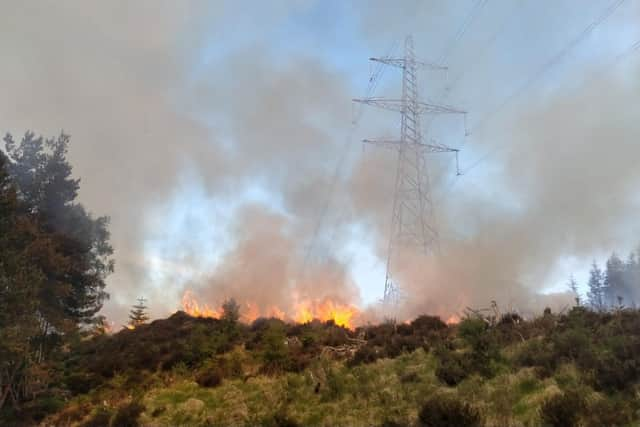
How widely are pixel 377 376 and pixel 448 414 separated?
20.9 ft

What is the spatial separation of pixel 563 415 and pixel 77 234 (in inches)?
1119

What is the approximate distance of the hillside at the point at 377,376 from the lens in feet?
34.5

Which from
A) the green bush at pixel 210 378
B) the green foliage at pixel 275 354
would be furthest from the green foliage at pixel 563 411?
the green bush at pixel 210 378

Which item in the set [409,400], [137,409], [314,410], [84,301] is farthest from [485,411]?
[84,301]

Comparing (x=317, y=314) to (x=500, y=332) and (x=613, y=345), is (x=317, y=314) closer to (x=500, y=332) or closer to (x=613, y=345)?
(x=500, y=332)

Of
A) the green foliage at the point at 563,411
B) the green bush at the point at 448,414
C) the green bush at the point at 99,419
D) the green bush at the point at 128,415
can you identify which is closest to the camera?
the green foliage at the point at 563,411

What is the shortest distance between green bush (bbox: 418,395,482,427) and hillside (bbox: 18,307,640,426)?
1.2 inches

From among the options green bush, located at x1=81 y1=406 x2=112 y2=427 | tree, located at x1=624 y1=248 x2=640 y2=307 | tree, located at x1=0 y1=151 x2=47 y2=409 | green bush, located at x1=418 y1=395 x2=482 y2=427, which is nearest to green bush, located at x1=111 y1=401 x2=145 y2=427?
green bush, located at x1=81 y1=406 x2=112 y2=427

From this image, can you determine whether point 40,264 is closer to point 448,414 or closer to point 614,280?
point 448,414

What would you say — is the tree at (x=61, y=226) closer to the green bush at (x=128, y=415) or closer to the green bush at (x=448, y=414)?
the green bush at (x=128, y=415)

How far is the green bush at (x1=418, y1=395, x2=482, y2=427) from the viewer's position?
989 cm

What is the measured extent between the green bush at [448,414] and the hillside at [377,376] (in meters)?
0.03

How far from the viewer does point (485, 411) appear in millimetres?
10703

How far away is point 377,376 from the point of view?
53.6 ft
